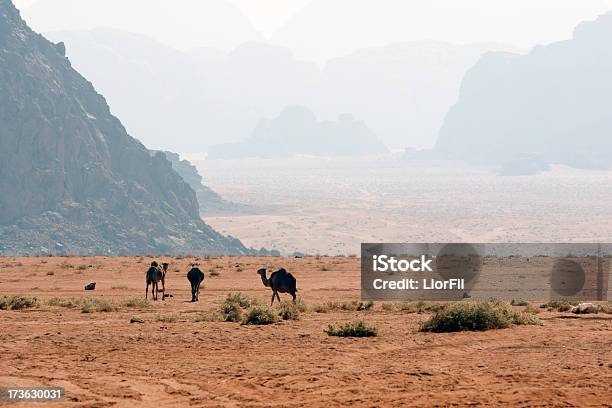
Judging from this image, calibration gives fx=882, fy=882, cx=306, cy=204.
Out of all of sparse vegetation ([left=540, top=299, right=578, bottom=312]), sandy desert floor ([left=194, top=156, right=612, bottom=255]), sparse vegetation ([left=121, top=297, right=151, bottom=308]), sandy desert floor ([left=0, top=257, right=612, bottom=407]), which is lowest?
sandy desert floor ([left=0, top=257, right=612, bottom=407])

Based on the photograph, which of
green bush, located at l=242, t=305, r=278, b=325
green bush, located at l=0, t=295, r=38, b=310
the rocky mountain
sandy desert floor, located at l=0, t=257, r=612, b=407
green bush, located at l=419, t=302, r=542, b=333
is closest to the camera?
sandy desert floor, located at l=0, t=257, r=612, b=407

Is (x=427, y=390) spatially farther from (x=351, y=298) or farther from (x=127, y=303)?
(x=351, y=298)

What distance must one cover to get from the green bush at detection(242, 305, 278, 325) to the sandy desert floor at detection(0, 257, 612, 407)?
46 cm

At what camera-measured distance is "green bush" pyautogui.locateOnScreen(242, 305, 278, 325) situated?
21000 millimetres

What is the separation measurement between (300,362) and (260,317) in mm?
4840

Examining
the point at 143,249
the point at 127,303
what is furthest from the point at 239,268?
the point at 143,249

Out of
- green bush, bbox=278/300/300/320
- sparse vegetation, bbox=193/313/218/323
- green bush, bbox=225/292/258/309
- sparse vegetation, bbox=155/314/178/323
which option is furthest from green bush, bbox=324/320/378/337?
green bush, bbox=225/292/258/309

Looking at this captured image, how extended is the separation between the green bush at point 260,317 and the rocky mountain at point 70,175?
71.3 metres

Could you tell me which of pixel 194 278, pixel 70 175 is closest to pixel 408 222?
pixel 70 175

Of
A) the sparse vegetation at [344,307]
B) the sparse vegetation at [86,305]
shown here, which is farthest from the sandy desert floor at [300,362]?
the sparse vegetation at [344,307]

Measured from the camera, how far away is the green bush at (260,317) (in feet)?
68.9

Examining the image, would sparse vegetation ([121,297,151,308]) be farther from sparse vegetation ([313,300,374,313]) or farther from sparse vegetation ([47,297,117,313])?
sparse vegetation ([313,300,374,313])

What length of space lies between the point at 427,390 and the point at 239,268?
32.6m

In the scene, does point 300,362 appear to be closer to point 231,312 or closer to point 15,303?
point 231,312
